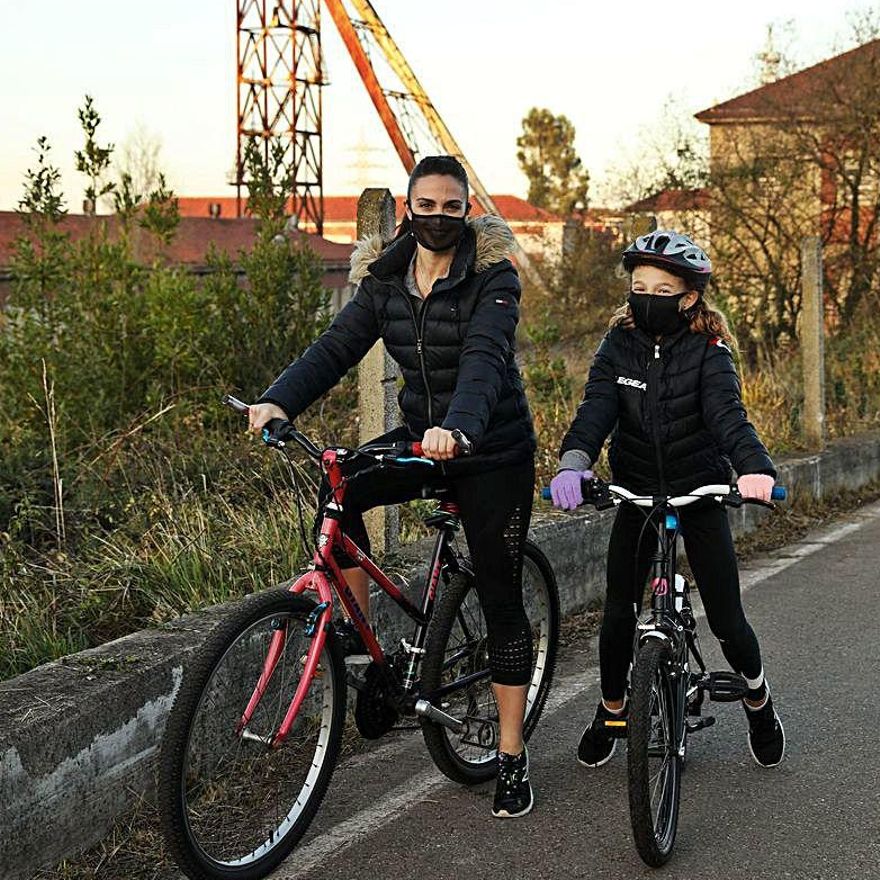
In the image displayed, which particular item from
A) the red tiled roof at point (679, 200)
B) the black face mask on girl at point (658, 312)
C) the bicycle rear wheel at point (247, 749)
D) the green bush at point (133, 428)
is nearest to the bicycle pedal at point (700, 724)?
the bicycle rear wheel at point (247, 749)

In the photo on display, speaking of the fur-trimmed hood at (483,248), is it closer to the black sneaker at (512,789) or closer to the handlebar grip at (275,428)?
the handlebar grip at (275,428)

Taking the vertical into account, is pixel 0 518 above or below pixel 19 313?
below

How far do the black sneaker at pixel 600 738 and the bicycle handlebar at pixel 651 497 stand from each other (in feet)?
2.72

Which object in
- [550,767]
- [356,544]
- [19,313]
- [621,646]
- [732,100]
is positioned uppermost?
[732,100]

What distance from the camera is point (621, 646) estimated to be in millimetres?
5016

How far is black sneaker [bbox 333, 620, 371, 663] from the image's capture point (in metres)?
4.39

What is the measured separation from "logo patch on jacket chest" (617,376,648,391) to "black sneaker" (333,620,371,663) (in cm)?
117

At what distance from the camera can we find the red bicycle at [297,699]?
3963 mm

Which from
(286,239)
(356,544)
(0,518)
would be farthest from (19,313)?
(356,544)

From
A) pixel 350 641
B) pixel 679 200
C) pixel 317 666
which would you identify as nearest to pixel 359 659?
pixel 350 641

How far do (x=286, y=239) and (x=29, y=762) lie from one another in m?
6.77

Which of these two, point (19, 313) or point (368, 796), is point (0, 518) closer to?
point (19, 313)

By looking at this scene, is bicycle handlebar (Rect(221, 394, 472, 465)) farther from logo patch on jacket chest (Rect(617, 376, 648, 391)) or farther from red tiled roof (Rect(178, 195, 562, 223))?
red tiled roof (Rect(178, 195, 562, 223))

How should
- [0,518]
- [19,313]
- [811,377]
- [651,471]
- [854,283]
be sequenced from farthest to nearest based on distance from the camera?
[854,283] < [811,377] < [19,313] < [0,518] < [651,471]
